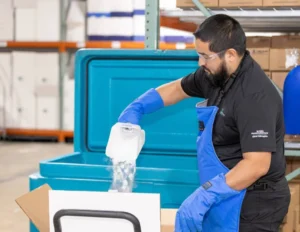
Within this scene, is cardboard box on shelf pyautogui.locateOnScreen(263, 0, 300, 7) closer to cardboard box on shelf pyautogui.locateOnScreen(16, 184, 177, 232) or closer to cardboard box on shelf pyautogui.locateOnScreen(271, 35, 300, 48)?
cardboard box on shelf pyautogui.locateOnScreen(271, 35, 300, 48)

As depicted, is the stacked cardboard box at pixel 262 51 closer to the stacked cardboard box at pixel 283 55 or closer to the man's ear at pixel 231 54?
the stacked cardboard box at pixel 283 55

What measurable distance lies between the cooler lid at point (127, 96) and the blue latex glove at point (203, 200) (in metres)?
1.02

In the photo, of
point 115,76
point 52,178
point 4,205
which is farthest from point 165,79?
point 4,205

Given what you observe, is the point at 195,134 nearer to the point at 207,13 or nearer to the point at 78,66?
the point at 78,66

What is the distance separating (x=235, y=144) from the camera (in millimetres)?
2211

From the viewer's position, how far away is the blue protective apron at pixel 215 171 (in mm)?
2203

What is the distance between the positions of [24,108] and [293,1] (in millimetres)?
5516

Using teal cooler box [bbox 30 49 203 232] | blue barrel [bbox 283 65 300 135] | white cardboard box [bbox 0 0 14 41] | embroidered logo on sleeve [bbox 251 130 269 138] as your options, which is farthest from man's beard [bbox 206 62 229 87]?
white cardboard box [bbox 0 0 14 41]

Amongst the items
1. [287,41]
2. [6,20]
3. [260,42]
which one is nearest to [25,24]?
[6,20]

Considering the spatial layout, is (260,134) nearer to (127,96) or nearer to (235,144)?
(235,144)

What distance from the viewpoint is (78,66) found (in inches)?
126

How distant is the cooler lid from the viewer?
3.11 metres

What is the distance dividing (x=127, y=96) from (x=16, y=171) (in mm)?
3850

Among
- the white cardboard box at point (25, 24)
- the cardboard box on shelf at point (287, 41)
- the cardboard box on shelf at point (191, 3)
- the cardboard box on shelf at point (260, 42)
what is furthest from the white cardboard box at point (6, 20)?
the cardboard box on shelf at point (287, 41)
